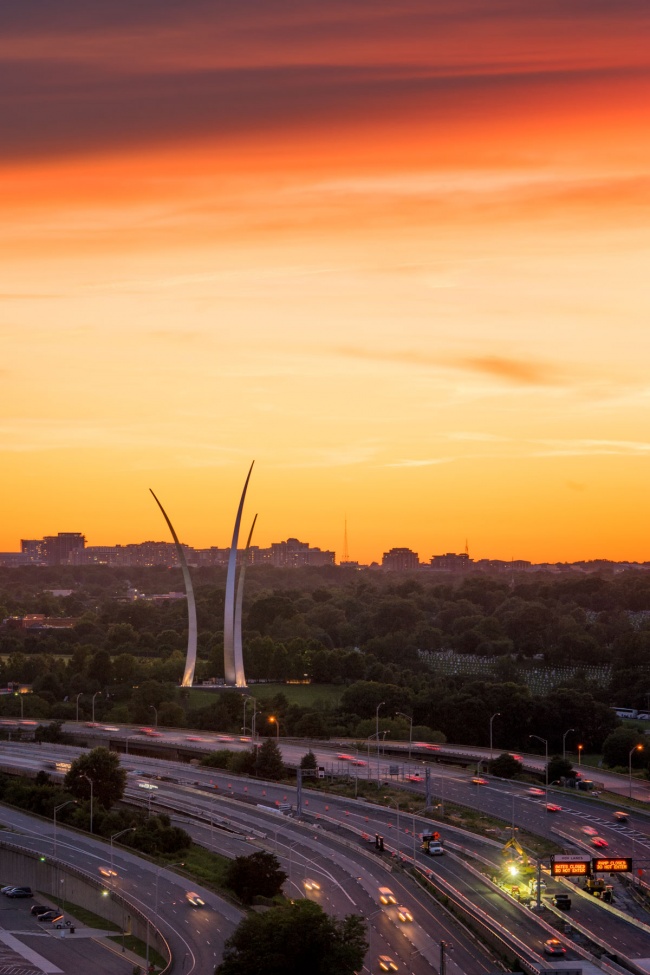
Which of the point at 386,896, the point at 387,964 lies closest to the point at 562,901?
the point at 386,896

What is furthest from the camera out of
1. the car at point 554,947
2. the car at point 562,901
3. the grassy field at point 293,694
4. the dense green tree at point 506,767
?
the grassy field at point 293,694

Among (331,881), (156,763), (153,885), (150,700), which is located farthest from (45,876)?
(150,700)

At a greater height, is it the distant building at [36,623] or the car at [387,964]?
the distant building at [36,623]

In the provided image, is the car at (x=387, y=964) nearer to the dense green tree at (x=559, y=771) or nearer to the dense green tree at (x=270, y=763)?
the dense green tree at (x=559, y=771)

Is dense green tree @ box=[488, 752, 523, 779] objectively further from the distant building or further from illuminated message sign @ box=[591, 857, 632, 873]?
the distant building

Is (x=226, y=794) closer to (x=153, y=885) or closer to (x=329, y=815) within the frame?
(x=329, y=815)

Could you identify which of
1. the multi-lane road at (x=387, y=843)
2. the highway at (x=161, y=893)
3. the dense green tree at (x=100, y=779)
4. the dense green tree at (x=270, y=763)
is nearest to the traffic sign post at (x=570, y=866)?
the multi-lane road at (x=387, y=843)

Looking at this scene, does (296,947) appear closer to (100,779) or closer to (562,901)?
(562,901)
